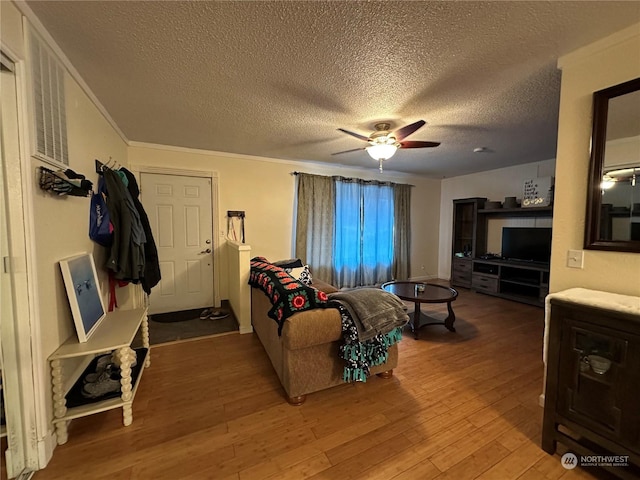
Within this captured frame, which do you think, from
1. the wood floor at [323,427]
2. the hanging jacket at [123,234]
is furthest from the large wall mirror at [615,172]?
the hanging jacket at [123,234]

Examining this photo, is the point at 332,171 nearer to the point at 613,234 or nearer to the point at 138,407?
the point at 613,234

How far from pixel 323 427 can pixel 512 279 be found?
428cm

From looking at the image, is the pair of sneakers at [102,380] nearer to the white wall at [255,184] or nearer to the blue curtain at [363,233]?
the white wall at [255,184]

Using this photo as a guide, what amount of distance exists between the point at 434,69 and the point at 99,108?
9.52 ft

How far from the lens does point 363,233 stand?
5.09 meters

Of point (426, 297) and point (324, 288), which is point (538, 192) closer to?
point (426, 297)

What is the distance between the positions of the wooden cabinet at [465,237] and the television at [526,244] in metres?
0.46

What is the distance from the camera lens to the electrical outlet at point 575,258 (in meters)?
1.64

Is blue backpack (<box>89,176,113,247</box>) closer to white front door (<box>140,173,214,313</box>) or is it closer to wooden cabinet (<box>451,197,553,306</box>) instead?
white front door (<box>140,173,214,313</box>)

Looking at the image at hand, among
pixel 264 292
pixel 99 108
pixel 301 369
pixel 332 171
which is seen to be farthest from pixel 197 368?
pixel 332 171

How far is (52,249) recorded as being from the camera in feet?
5.12

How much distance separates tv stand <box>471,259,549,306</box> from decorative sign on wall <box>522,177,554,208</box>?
994 millimetres

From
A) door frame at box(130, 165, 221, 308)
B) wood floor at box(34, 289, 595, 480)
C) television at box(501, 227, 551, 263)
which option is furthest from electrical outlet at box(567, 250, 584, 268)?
door frame at box(130, 165, 221, 308)

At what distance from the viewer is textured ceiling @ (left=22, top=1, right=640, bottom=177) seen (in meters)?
1.36
